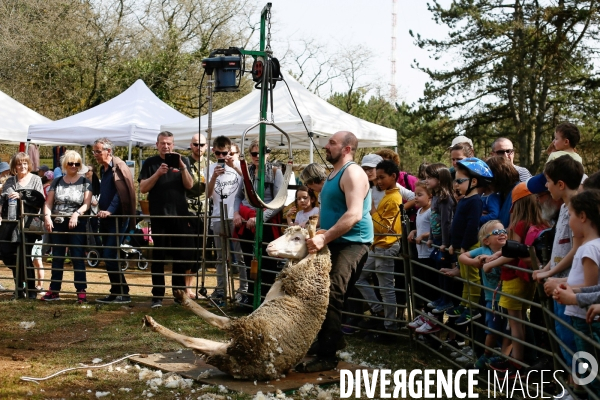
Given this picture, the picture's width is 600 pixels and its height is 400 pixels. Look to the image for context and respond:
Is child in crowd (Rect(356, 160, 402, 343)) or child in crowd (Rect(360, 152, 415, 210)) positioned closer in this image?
child in crowd (Rect(356, 160, 402, 343))

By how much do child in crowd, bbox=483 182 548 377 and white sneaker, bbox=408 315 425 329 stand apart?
3.87 ft

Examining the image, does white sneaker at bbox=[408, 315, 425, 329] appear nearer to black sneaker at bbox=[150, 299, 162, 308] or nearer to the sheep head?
the sheep head

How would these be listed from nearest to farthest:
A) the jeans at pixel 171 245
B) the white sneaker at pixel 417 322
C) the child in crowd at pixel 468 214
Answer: the child in crowd at pixel 468 214 → the white sneaker at pixel 417 322 → the jeans at pixel 171 245

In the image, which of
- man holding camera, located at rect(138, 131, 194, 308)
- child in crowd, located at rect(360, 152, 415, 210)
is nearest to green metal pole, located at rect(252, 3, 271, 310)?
child in crowd, located at rect(360, 152, 415, 210)

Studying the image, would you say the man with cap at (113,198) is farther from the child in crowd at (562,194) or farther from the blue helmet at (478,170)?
the child in crowd at (562,194)

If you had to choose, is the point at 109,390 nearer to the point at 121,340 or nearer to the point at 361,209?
the point at 121,340

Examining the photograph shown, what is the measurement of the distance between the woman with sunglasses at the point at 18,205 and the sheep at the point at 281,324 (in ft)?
15.6

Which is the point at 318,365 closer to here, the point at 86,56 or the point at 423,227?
the point at 423,227

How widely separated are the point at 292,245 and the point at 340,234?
395mm

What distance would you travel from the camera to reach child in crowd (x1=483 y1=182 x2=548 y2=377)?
5.25 metres

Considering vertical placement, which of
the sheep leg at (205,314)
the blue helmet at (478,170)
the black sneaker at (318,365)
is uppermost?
the blue helmet at (478,170)

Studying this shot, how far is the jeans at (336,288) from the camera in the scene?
5.87 meters

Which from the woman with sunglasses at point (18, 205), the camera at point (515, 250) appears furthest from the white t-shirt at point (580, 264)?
the woman with sunglasses at point (18, 205)

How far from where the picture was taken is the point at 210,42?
31.9 metres
